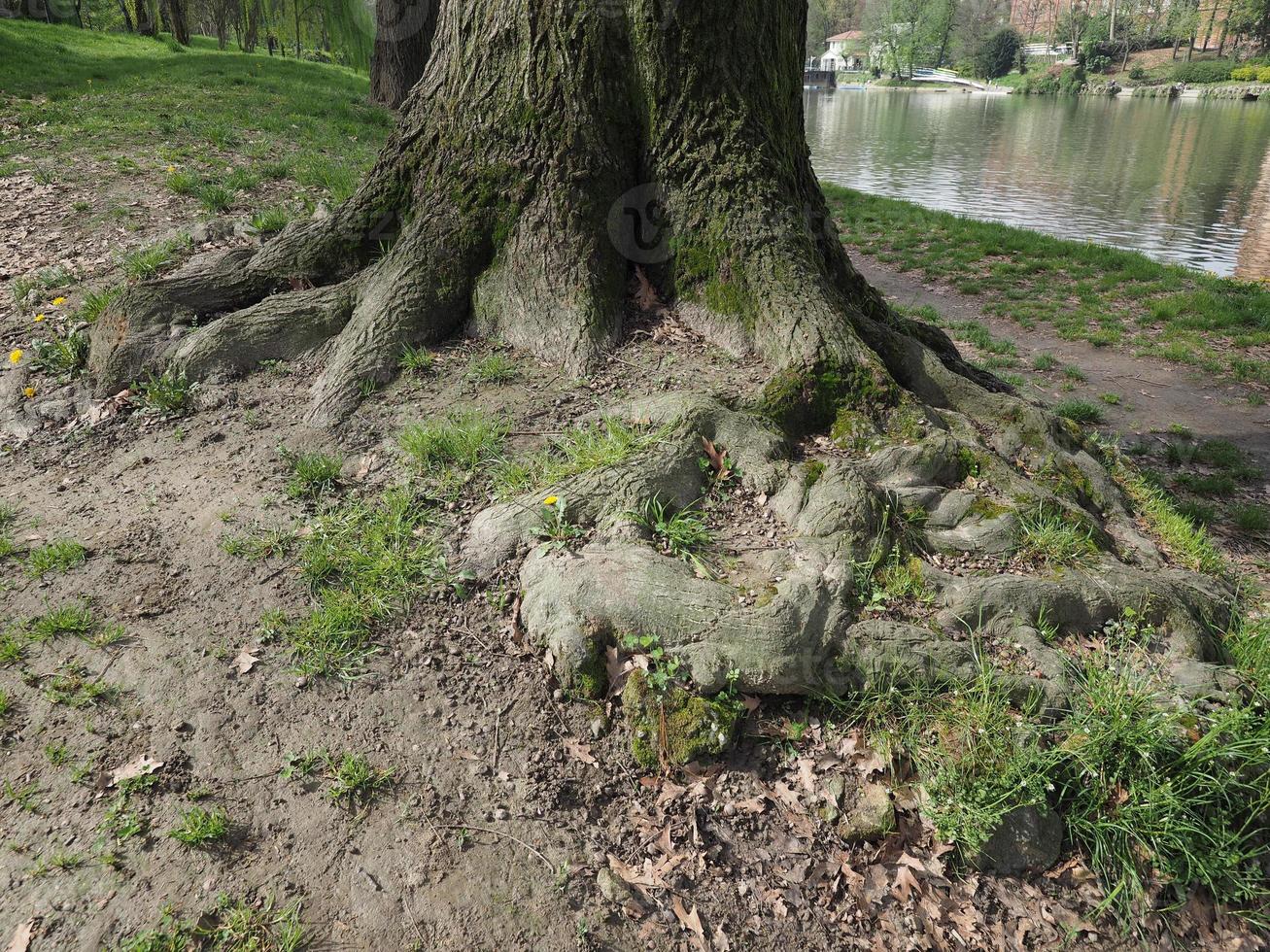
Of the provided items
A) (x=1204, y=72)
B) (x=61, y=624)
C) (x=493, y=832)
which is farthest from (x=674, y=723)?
(x=1204, y=72)

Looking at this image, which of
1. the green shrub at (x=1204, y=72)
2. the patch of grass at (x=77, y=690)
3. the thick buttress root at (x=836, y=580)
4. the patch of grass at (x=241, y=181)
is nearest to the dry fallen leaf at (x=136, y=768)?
the patch of grass at (x=77, y=690)

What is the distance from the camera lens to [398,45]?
45.5 ft

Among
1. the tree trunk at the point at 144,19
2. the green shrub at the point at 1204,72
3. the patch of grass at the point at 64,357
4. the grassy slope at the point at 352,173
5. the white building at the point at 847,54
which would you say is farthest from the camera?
the white building at the point at 847,54

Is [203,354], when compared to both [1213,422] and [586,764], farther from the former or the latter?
[1213,422]

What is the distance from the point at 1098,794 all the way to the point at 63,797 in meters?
3.65

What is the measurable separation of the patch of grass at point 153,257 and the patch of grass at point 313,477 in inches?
100

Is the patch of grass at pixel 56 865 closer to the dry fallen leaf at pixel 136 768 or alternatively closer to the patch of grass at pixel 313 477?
the dry fallen leaf at pixel 136 768

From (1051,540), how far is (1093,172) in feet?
86.9

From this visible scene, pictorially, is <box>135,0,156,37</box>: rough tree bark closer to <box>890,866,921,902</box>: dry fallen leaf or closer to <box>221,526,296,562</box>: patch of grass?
<box>221,526,296,562</box>: patch of grass

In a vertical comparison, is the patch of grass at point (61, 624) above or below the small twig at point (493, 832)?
above

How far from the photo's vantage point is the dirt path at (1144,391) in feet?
22.7

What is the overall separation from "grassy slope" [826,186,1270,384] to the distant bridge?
95934mm

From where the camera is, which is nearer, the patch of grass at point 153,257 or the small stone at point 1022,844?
the small stone at point 1022,844

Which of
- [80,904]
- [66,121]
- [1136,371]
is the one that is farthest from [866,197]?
[80,904]
